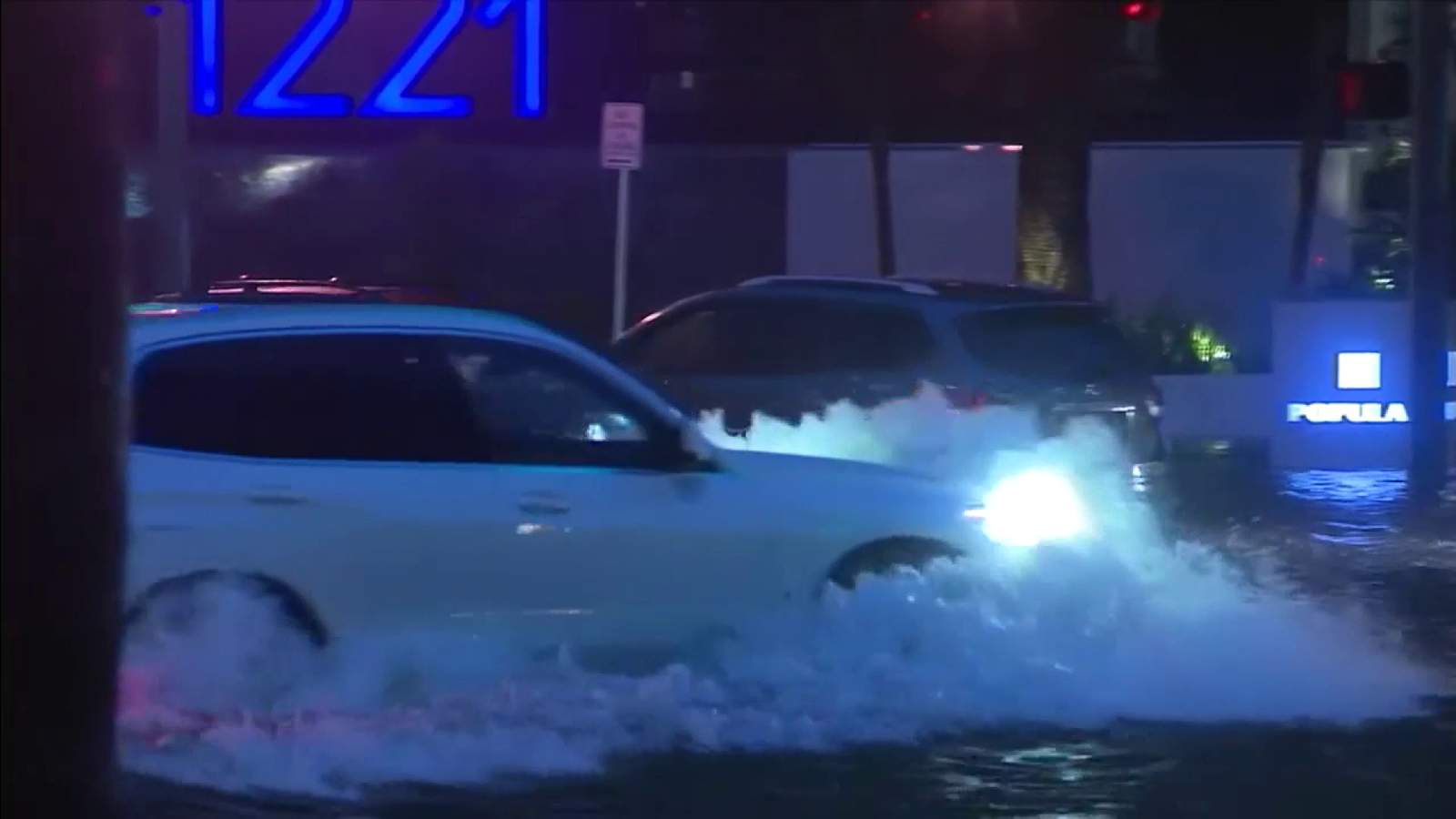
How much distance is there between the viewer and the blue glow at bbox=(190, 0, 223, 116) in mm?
24500

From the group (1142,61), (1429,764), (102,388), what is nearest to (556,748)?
(1429,764)

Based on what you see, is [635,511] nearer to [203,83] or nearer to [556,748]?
[556,748]

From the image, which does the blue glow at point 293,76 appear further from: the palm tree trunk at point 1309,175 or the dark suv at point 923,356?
the palm tree trunk at point 1309,175

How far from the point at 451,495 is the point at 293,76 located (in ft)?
56.3

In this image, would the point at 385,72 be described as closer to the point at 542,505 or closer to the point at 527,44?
the point at 527,44

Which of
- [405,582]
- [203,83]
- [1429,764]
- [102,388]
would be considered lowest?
[1429,764]

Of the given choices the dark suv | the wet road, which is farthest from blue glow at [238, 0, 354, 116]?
the wet road

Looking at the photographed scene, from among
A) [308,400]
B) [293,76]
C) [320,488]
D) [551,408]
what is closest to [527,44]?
[293,76]

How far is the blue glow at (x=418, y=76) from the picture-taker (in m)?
25.0

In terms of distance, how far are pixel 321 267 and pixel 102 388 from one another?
82.5 ft

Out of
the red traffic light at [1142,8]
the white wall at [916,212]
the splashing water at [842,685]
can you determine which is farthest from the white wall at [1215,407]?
the splashing water at [842,685]

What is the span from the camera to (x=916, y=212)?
1165 inches

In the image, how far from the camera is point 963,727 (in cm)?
927

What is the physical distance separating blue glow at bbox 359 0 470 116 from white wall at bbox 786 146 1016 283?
4389 millimetres
